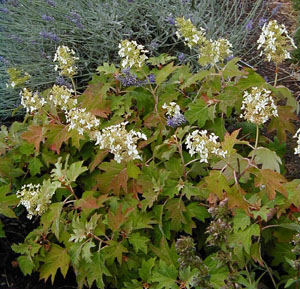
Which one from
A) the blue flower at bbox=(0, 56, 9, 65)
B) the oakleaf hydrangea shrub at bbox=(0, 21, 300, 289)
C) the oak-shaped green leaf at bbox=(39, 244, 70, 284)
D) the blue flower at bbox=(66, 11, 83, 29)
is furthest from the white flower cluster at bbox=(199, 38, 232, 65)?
the blue flower at bbox=(0, 56, 9, 65)

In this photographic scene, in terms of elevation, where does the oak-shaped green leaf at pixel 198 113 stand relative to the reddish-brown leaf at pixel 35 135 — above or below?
above

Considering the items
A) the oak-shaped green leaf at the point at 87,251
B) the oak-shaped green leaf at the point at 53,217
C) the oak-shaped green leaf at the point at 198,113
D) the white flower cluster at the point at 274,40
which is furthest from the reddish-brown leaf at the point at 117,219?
the white flower cluster at the point at 274,40

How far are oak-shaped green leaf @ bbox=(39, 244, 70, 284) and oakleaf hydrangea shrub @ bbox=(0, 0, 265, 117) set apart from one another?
61.9 inches

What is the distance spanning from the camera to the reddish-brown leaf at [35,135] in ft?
8.34

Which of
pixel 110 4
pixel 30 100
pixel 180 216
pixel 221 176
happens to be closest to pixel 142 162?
pixel 180 216

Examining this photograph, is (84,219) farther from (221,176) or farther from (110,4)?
(110,4)

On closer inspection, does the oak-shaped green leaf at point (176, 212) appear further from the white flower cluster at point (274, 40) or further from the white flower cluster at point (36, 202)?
the white flower cluster at point (274, 40)

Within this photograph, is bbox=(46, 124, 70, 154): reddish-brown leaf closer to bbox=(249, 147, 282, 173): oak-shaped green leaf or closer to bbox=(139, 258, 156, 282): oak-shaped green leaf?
bbox=(139, 258, 156, 282): oak-shaped green leaf

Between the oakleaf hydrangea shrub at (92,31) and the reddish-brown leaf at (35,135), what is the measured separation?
104 centimetres

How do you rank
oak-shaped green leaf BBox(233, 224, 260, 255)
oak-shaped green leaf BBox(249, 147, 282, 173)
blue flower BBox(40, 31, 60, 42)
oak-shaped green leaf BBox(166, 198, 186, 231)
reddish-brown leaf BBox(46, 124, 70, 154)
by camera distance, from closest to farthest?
oak-shaped green leaf BBox(233, 224, 260, 255) < oak-shaped green leaf BBox(249, 147, 282, 173) < oak-shaped green leaf BBox(166, 198, 186, 231) < reddish-brown leaf BBox(46, 124, 70, 154) < blue flower BBox(40, 31, 60, 42)

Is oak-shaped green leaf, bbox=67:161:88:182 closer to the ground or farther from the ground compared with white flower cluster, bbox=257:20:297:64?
closer to the ground

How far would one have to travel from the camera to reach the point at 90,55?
12.3 ft

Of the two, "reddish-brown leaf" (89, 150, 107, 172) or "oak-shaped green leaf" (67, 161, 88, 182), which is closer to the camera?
"oak-shaped green leaf" (67, 161, 88, 182)

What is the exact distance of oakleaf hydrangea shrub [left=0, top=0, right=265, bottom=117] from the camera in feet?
11.9
